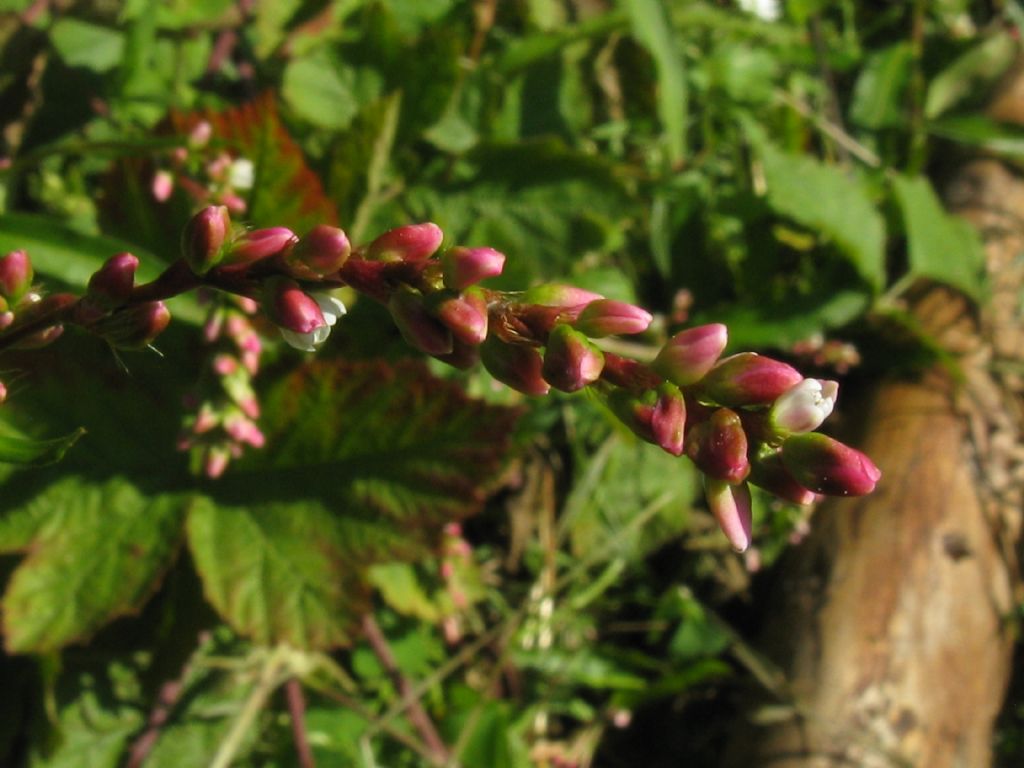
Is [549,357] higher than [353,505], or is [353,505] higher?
[549,357]

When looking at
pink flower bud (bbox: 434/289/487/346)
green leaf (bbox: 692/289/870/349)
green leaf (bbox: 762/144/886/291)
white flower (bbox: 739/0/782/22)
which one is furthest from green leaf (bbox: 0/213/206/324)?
white flower (bbox: 739/0/782/22)

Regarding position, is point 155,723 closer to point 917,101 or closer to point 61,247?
point 61,247

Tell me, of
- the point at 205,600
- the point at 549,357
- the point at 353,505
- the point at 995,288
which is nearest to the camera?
the point at 549,357

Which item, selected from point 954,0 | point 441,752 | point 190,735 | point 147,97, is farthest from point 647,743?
point 954,0

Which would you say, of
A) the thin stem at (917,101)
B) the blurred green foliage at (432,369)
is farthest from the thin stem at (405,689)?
the thin stem at (917,101)

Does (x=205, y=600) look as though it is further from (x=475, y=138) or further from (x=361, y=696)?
(x=475, y=138)

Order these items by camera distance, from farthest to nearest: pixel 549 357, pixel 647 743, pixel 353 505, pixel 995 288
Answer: pixel 995 288 → pixel 647 743 → pixel 353 505 → pixel 549 357
